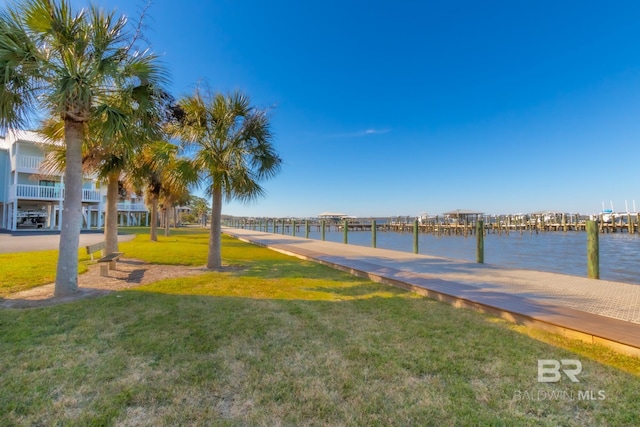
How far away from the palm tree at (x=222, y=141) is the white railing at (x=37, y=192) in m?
21.8

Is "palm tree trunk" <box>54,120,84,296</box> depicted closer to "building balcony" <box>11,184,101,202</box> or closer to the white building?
the white building

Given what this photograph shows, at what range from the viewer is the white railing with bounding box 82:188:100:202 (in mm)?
24625

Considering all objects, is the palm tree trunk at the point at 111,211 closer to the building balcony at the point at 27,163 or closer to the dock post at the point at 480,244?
the dock post at the point at 480,244

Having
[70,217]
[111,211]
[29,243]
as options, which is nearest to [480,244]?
[70,217]

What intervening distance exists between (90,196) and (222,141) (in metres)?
24.1

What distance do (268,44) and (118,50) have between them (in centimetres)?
1019

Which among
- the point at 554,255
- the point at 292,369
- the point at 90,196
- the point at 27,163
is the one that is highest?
the point at 27,163

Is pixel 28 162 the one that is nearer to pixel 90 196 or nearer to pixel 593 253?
pixel 90 196

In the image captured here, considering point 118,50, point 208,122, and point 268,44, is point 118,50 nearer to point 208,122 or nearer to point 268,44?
point 208,122

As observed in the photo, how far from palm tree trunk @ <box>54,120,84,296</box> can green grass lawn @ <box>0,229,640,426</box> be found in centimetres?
98

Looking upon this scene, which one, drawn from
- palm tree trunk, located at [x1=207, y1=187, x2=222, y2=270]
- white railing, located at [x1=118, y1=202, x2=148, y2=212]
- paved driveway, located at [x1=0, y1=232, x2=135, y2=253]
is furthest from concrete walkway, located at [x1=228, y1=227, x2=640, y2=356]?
white railing, located at [x1=118, y1=202, x2=148, y2=212]

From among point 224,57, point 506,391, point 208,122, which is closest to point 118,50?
point 208,122

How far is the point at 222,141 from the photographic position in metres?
7.98

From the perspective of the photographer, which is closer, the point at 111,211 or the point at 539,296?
the point at 539,296
